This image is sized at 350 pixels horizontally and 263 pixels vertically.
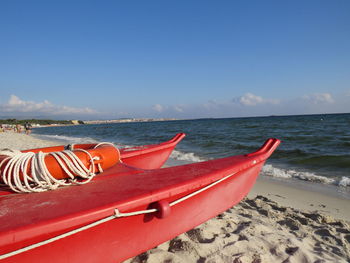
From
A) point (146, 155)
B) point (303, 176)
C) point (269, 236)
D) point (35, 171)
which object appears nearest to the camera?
point (35, 171)

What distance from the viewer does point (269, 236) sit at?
221 cm

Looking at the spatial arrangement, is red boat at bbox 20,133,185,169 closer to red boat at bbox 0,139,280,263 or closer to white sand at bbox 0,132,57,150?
red boat at bbox 0,139,280,263

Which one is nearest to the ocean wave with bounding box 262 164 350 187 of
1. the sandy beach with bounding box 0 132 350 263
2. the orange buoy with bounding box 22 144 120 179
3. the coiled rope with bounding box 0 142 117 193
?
the sandy beach with bounding box 0 132 350 263

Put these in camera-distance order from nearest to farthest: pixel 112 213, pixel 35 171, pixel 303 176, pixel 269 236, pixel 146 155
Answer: pixel 112 213 → pixel 35 171 → pixel 269 236 → pixel 146 155 → pixel 303 176

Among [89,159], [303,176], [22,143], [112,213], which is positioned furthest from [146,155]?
[22,143]

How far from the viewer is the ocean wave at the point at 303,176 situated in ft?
13.5

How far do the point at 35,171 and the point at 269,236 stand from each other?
2189 millimetres

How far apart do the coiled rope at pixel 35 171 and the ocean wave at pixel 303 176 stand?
14.1ft

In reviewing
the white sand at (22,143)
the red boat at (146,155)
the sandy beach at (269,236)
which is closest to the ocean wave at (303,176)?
the sandy beach at (269,236)

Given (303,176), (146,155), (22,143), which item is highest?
(146,155)

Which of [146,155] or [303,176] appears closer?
[146,155]

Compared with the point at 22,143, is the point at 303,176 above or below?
above

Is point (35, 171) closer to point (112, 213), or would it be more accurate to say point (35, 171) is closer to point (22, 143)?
point (112, 213)

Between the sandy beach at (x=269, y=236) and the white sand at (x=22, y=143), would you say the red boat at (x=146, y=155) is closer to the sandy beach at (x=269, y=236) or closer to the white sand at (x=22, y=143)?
the sandy beach at (x=269, y=236)
